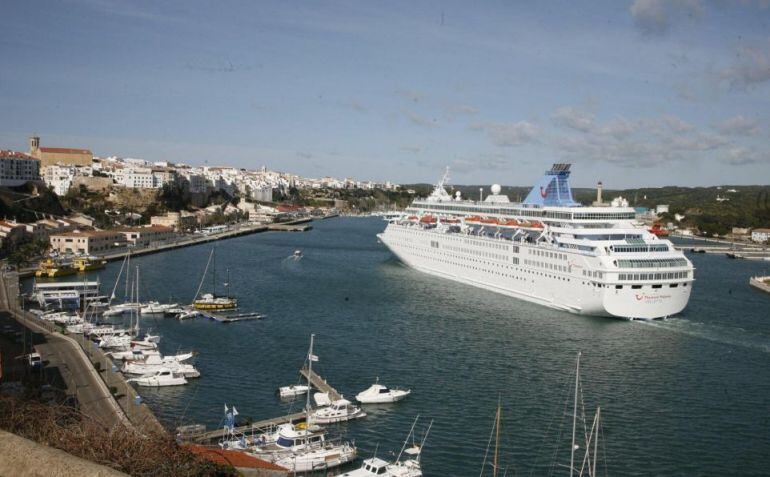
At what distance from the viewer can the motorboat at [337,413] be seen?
1168 centimetres

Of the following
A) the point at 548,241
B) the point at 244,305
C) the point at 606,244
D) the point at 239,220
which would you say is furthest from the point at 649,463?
the point at 239,220

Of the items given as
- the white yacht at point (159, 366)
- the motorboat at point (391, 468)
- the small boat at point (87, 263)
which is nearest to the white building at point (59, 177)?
the small boat at point (87, 263)

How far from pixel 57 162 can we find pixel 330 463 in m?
62.5

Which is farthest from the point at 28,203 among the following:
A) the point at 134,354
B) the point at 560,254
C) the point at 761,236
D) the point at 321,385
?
the point at 761,236

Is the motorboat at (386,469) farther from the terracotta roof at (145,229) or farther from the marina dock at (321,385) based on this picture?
the terracotta roof at (145,229)

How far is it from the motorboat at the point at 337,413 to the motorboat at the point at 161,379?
347 cm

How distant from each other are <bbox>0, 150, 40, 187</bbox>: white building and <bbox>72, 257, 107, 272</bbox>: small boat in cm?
1835

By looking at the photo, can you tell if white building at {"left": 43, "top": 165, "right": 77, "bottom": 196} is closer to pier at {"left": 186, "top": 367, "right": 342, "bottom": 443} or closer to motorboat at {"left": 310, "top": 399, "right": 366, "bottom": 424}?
pier at {"left": 186, "top": 367, "right": 342, "bottom": 443}

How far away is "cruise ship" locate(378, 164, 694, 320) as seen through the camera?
19391 millimetres

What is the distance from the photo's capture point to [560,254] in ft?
69.6

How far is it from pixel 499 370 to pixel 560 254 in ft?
24.3

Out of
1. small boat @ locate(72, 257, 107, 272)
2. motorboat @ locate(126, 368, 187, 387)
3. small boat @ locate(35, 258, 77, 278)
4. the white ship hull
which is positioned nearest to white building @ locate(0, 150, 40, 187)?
small boat @ locate(72, 257, 107, 272)

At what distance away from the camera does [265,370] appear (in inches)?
581

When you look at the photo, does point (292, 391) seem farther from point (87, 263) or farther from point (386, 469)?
point (87, 263)
